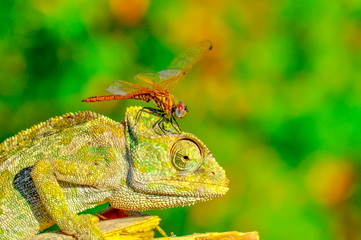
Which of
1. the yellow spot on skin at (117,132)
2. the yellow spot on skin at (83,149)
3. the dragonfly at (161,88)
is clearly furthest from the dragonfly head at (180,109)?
the yellow spot on skin at (83,149)

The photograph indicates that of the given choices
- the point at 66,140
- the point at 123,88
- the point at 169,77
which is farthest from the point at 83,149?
the point at 169,77

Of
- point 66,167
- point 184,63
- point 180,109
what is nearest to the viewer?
point 66,167

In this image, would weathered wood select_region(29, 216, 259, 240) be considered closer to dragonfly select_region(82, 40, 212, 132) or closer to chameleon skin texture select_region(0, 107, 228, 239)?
chameleon skin texture select_region(0, 107, 228, 239)

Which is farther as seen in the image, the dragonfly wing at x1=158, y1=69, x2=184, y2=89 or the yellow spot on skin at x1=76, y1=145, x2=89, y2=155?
the dragonfly wing at x1=158, y1=69, x2=184, y2=89

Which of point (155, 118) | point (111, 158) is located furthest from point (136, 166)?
point (155, 118)

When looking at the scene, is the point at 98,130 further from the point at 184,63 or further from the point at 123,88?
the point at 184,63

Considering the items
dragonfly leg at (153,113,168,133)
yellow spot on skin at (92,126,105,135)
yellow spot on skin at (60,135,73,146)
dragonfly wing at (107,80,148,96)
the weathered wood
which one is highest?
dragonfly wing at (107,80,148,96)

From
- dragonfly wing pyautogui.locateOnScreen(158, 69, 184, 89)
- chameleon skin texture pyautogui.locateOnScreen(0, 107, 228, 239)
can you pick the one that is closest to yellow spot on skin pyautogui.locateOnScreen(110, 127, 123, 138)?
chameleon skin texture pyautogui.locateOnScreen(0, 107, 228, 239)

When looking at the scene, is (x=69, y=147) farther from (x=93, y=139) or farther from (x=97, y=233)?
(x=97, y=233)

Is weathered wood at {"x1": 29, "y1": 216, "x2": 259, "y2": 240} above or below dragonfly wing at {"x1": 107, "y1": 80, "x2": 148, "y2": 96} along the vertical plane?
below
